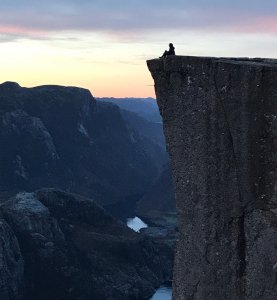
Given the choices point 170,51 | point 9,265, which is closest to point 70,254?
point 9,265

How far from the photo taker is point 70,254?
10619 cm

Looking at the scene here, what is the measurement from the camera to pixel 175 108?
39.1ft

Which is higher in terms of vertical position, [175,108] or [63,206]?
[175,108]

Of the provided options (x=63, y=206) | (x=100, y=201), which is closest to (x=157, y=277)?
(x=63, y=206)

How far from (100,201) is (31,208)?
9106 centimetres

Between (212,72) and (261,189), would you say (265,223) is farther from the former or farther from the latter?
(212,72)

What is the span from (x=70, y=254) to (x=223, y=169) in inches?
3860

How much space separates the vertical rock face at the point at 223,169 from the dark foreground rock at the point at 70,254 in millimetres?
83609

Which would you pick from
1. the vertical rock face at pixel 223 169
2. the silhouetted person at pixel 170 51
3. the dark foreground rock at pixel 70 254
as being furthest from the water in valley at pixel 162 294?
the silhouetted person at pixel 170 51

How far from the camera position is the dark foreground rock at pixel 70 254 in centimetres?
9675

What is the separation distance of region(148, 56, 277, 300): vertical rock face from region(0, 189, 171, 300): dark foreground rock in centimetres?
8361

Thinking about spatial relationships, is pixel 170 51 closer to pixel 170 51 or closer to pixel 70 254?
pixel 170 51

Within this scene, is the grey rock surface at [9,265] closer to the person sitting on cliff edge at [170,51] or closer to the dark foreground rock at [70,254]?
the dark foreground rock at [70,254]

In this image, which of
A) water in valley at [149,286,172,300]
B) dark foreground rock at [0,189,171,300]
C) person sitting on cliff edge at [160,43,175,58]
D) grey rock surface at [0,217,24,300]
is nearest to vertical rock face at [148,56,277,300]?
person sitting on cliff edge at [160,43,175,58]
